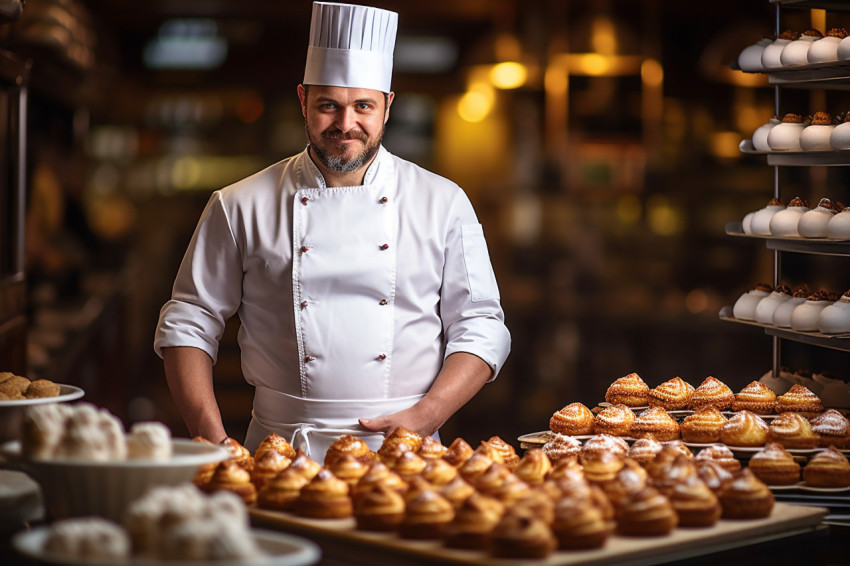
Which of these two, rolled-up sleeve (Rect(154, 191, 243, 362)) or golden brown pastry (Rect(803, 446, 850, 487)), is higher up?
rolled-up sleeve (Rect(154, 191, 243, 362))

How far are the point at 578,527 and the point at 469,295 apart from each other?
127cm

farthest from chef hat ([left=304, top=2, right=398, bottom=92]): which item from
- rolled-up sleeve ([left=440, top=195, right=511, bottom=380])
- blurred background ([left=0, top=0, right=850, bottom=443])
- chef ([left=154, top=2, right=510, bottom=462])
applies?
blurred background ([left=0, top=0, right=850, bottom=443])

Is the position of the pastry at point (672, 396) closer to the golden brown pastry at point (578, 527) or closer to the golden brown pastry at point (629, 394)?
the golden brown pastry at point (629, 394)

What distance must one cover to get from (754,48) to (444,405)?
115cm

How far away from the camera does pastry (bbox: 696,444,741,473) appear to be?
6.45 feet

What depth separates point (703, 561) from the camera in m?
1.58

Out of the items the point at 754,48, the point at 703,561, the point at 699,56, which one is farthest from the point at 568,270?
the point at 703,561

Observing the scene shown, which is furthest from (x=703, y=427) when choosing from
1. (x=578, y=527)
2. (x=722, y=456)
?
(x=578, y=527)

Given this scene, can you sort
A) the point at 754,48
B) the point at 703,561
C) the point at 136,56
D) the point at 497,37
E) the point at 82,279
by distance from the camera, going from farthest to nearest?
1. the point at 136,56
2. the point at 497,37
3. the point at 82,279
4. the point at 754,48
5. the point at 703,561

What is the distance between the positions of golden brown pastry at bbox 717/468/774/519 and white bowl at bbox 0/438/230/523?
0.76 m

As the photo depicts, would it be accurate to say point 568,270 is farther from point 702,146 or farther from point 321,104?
point 321,104

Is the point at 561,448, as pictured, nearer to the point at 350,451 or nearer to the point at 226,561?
the point at 350,451

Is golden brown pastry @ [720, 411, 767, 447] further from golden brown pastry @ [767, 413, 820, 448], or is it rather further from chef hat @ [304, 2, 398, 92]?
chef hat @ [304, 2, 398, 92]

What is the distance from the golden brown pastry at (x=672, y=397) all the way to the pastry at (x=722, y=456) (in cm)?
44
